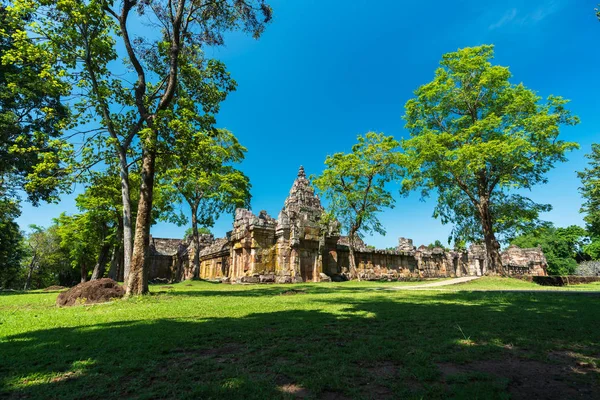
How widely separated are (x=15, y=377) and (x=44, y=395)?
0.68m

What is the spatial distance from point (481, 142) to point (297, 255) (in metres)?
12.6

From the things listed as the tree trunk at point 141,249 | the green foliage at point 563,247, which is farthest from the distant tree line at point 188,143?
the green foliage at point 563,247

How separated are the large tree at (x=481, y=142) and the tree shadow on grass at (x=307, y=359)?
14518 mm

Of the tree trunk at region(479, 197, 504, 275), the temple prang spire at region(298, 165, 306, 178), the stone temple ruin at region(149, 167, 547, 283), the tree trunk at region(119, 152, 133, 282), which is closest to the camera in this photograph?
the tree trunk at region(119, 152, 133, 282)

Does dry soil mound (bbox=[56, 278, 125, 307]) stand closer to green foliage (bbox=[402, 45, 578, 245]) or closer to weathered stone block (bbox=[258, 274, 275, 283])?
weathered stone block (bbox=[258, 274, 275, 283])

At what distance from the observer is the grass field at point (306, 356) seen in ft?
8.05

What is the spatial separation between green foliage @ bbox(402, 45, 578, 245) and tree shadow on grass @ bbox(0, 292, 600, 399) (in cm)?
1446

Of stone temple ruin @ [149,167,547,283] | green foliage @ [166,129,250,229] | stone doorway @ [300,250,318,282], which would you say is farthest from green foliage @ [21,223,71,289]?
stone doorway @ [300,250,318,282]

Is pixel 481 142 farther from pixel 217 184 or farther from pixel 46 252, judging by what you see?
pixel 46 252

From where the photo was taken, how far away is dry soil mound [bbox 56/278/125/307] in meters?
8.21

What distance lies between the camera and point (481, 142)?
17859 millimetres

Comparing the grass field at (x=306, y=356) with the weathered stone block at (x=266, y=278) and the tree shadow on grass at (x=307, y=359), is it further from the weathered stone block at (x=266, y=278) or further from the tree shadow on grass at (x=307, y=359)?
the weathered stone block at (x=266, y=278)

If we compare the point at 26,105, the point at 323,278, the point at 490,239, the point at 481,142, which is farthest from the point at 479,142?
the point at 26,105

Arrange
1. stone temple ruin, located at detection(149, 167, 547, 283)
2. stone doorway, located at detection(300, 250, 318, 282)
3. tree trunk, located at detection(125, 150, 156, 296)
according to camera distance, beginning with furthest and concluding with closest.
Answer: stone doorway, located at detection(300, 250, 318, 282) < stone temple ruin, located at detection(149, 167, 547, 283) < tree trunk, located at detection(125, 150, 156, 296)
